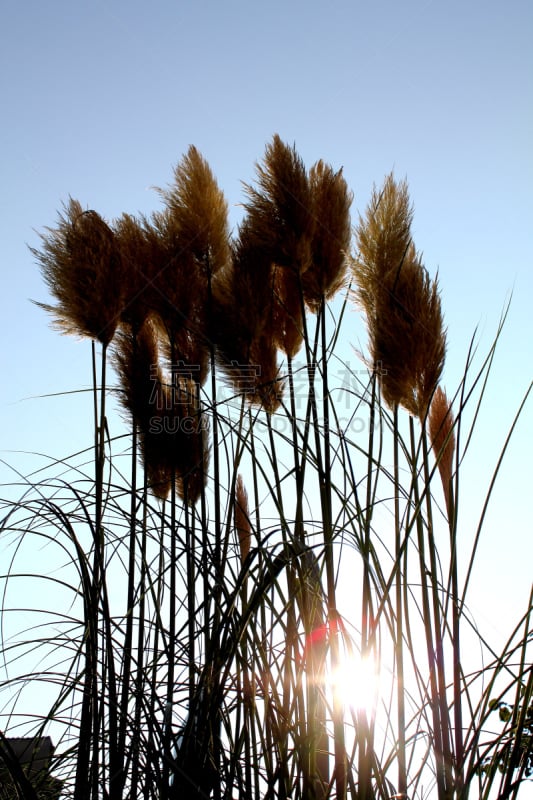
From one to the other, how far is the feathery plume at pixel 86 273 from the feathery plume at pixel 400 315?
2.87 ft

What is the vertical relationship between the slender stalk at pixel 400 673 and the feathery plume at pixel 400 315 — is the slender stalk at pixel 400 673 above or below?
below

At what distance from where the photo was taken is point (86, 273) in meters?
2.54

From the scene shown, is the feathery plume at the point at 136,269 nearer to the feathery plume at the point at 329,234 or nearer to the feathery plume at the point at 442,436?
the feathery plume at the point at 329,234

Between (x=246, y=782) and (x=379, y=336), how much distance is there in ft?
3.89

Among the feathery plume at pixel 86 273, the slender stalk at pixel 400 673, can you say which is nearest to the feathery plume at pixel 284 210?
the feathery plume at pixel 86 273

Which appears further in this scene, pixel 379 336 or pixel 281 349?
pixel 281 349

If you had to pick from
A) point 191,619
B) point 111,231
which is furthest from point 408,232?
point 191,619

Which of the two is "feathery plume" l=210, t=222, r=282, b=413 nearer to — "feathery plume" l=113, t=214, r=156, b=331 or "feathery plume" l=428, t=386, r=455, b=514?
"feathery plume" l=113, t=214, r=156, b=331

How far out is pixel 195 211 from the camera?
8.84ft

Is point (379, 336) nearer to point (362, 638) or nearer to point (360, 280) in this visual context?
point (360, 280)

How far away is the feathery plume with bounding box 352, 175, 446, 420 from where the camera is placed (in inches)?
80.3

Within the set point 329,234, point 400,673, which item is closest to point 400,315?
point 329,234

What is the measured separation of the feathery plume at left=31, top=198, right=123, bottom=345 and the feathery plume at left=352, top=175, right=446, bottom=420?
2.87ft

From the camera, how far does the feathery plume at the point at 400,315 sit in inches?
80.3
